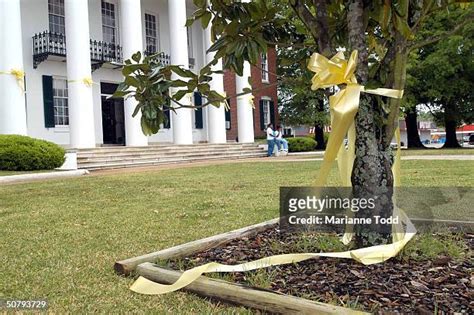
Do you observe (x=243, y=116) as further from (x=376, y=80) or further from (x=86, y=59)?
(x=376, y=80)

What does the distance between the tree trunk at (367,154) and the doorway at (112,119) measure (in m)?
19.0

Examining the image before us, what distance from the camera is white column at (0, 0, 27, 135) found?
1455cm

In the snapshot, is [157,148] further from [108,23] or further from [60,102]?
[108,23]

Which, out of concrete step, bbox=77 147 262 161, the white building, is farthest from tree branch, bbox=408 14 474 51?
concrete step, bbox=77 147 262 161

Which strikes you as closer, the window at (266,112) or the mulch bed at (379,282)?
the mulch bed at (379,282)

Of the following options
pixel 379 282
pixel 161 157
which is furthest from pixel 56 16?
pixel 379 282

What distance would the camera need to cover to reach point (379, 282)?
2475mm

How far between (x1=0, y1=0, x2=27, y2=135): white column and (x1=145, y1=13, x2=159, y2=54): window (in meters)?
8.22

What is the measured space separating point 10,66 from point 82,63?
2.27 m

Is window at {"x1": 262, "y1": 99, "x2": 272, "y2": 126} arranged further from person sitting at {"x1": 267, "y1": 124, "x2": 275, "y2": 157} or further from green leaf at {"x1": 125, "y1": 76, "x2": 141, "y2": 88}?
green leaf at {"x1": 125, "y1": 76, "x2": 141, "y2": 88}

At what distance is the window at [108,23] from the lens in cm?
2053

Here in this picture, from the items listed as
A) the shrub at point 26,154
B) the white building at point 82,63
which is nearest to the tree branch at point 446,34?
the white building at point 82,63

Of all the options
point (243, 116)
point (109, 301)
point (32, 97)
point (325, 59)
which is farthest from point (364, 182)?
point (243, 116)

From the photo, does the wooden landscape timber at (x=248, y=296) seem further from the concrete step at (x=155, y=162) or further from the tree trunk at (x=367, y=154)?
the concrete step at (x=155, y=162)
